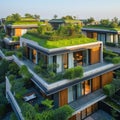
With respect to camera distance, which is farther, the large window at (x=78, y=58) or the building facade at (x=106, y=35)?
the building facade at (x=106, y=35)

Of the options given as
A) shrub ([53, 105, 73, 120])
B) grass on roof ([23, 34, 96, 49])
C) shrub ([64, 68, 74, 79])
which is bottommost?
shrub ([53, 105, 73, 120])

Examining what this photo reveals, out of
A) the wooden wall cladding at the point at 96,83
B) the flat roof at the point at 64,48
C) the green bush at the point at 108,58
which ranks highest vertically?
the flat roof at the point at 64,48

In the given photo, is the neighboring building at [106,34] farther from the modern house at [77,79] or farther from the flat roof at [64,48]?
the flat roof at [64,48]

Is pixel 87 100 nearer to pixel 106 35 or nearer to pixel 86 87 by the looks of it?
pixel 86 87

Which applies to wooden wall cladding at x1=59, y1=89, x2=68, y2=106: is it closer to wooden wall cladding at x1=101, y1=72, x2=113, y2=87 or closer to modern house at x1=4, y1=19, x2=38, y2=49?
wooden wall cladding at x1=101, y1=72, x2=113, y2=87

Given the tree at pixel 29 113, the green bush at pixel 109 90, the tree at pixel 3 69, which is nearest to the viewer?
the tree at pixel 29 113

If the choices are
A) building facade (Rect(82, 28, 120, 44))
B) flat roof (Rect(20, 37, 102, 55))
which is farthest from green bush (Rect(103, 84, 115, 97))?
building facade (Rect(82, 28, 120, 44))

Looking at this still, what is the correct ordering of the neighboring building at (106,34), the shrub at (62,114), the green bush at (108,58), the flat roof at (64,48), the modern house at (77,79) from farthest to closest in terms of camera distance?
the neighboring building at (106,34), the green bush at (108,58), the flat roof at (64,48), the modern house at (77,79), the shrub at (62,114)

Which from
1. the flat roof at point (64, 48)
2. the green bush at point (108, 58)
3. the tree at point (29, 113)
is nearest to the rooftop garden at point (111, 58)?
the green bush at point (108, 58)

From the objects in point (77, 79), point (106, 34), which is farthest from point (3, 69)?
point (106, 34)

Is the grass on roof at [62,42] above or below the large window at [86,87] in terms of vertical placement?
above
